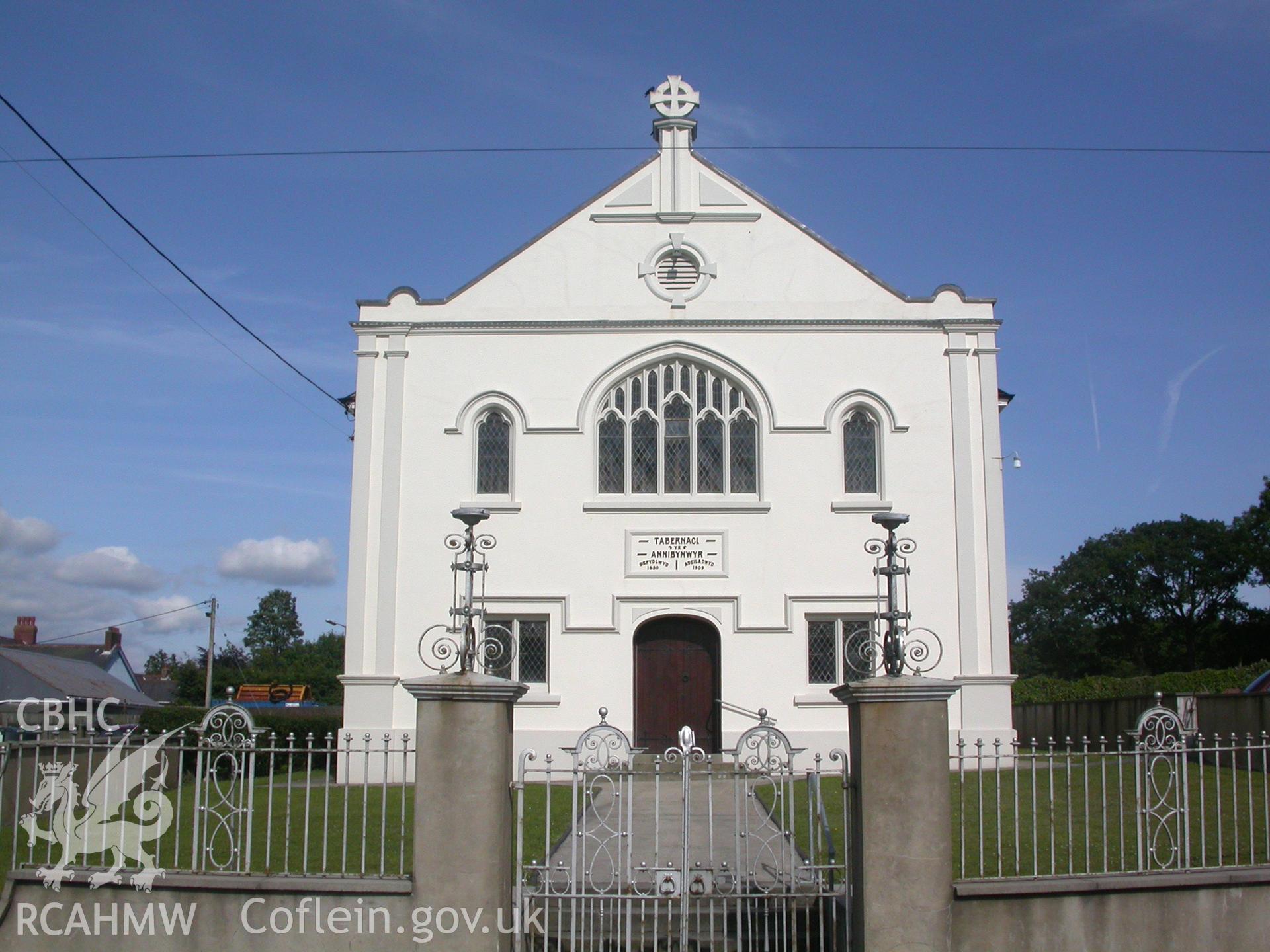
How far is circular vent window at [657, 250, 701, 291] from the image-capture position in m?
21.8

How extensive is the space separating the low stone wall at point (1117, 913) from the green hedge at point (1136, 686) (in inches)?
614

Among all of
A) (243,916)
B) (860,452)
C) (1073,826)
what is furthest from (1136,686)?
(243,916)

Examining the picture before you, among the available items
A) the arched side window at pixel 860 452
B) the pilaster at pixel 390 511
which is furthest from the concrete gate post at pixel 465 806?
the arched side window at pixel 860 452

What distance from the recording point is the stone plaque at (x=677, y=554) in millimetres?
20641

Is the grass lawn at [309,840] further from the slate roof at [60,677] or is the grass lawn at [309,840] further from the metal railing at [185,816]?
the slate roof at [60,677]

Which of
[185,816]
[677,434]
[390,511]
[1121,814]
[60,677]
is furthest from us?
[60,677]

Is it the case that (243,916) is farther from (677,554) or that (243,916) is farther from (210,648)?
(210,648)

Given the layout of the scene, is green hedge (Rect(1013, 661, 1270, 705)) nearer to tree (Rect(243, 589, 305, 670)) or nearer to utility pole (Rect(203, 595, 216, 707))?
utility pole (Rect(203, 595, 216, 707))

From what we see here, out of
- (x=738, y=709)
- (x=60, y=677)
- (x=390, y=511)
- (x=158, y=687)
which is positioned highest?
(x=390, y=511)

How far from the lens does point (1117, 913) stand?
877 cm

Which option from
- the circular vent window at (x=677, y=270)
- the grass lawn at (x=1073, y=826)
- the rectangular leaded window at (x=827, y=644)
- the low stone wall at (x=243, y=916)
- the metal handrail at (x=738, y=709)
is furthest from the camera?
the circular vent window at (x=677, y=270)

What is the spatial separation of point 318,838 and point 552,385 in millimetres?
11114

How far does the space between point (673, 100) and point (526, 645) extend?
10.8 meters

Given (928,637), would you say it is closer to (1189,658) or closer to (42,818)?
(42,818)
